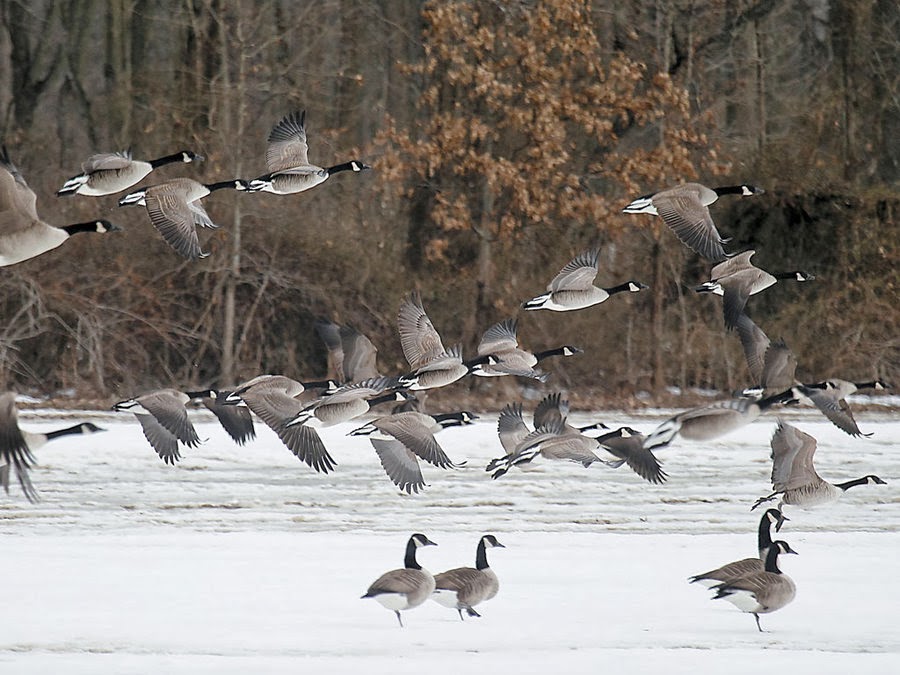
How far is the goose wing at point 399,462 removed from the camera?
337 inches

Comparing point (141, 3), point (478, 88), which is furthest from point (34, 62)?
point (478, 88)

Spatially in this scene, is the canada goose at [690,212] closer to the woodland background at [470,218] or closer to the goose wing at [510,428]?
the goose wing at [510,428]

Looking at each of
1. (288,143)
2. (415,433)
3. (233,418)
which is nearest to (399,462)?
(415,433)

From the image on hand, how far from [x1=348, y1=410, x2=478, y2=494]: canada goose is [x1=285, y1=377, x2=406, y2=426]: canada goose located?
21 cm

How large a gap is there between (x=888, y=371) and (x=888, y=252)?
5.26 ft

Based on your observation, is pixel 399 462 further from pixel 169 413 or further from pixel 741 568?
pixel 741 568

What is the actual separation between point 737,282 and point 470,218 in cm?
876

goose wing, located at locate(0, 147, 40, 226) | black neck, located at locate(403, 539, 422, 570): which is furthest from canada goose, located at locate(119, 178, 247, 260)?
black neck, located at locate(403, 539, 422, 570)

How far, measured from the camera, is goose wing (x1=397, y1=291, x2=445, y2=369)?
9234mm

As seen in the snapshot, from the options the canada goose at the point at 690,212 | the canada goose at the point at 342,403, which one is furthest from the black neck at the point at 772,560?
the canada goose at the point at 342,403

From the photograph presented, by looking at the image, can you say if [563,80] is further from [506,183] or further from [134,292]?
[134,292]

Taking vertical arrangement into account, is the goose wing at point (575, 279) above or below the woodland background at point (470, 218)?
above

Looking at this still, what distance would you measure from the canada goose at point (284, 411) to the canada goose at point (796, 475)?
2.74 m

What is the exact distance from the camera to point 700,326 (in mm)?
17594
